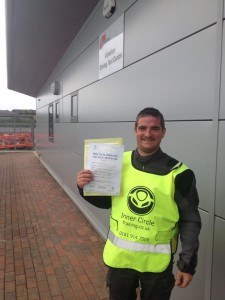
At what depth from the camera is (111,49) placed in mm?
4410

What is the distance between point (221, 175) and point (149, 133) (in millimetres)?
665

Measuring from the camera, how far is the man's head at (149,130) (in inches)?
74.3

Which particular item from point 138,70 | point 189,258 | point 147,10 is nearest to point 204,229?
point 189,258

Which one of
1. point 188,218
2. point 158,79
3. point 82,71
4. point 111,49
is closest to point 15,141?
point 82,71

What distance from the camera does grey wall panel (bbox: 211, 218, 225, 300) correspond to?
221cm

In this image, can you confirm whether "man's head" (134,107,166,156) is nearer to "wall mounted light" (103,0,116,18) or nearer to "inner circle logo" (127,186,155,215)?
"inner circle logo" (127,186,155,215)

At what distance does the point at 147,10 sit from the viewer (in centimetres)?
326

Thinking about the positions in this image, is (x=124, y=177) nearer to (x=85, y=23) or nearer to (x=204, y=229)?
(x=204, y=229)

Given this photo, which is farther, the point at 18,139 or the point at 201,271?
the point at 18,139

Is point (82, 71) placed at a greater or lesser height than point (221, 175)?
greater

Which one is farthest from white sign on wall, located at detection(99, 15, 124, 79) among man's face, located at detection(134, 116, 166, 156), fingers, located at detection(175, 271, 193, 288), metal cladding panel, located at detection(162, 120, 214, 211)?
fingers, located at detection(175, 271, 193, 288)

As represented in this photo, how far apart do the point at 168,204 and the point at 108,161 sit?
46 centimetres

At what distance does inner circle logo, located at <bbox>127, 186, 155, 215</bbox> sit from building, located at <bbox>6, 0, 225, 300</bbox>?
0.64 meters

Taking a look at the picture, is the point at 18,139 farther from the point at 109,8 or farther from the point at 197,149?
the point at 197,149
